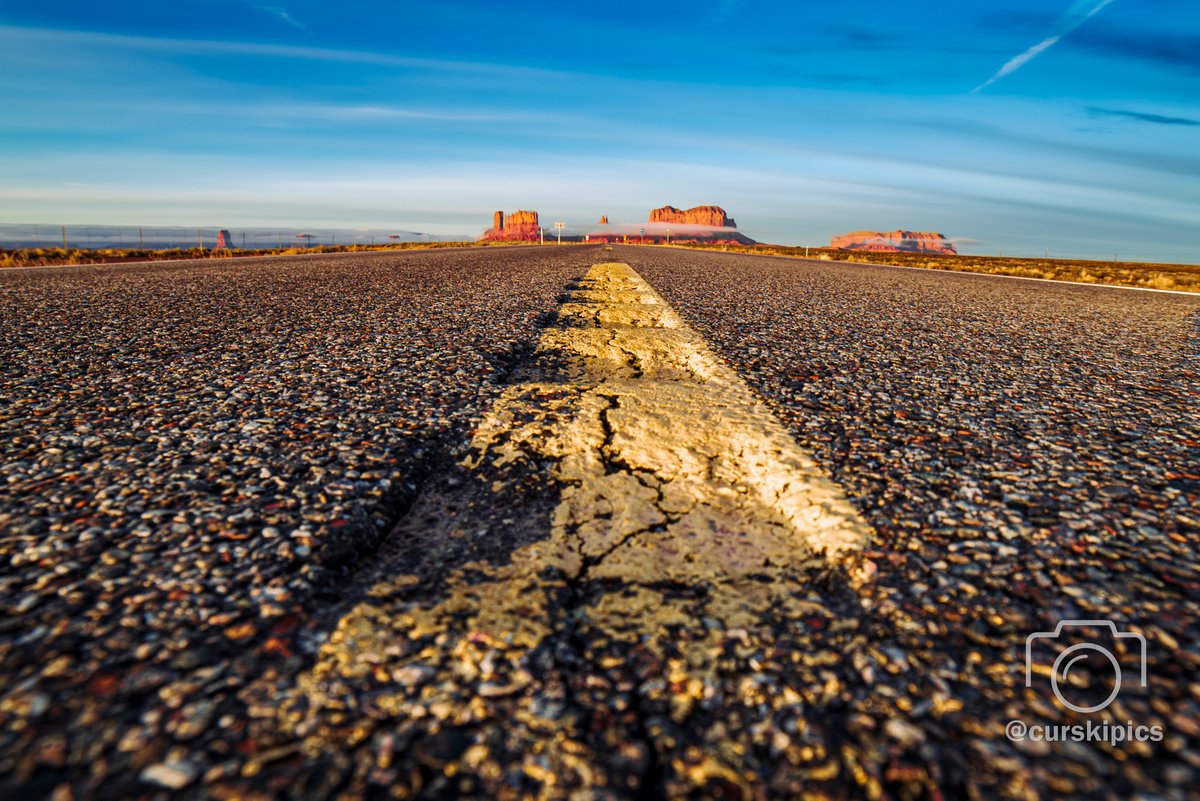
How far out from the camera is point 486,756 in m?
1.15

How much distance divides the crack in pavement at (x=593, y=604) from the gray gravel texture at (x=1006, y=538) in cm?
27

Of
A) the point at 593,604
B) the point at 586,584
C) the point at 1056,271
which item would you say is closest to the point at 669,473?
the point at 586,584

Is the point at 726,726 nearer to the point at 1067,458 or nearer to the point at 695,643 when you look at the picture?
the point at 695,643

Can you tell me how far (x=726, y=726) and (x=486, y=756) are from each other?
49 centimetres

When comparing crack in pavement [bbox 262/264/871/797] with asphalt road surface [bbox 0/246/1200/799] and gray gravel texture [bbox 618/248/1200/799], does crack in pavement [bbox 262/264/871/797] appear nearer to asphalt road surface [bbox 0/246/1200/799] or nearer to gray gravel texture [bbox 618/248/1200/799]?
asphalt road surface [bbox 0/246/1200/799]

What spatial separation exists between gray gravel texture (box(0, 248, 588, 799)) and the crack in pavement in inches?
8.7

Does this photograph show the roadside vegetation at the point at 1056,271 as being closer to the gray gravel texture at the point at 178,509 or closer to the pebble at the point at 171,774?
the gray gravel texture at the point at 178,509

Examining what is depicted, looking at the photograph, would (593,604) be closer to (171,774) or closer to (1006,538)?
(171,774)

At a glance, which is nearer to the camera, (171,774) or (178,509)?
(171,774)

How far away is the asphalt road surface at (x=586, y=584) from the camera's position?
1.16 meters

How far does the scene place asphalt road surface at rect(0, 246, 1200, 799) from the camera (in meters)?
1.16

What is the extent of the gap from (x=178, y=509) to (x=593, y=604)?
1.49 m

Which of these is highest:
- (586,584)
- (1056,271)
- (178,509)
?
(1056,271)

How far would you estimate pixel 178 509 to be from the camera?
80.6 inches
